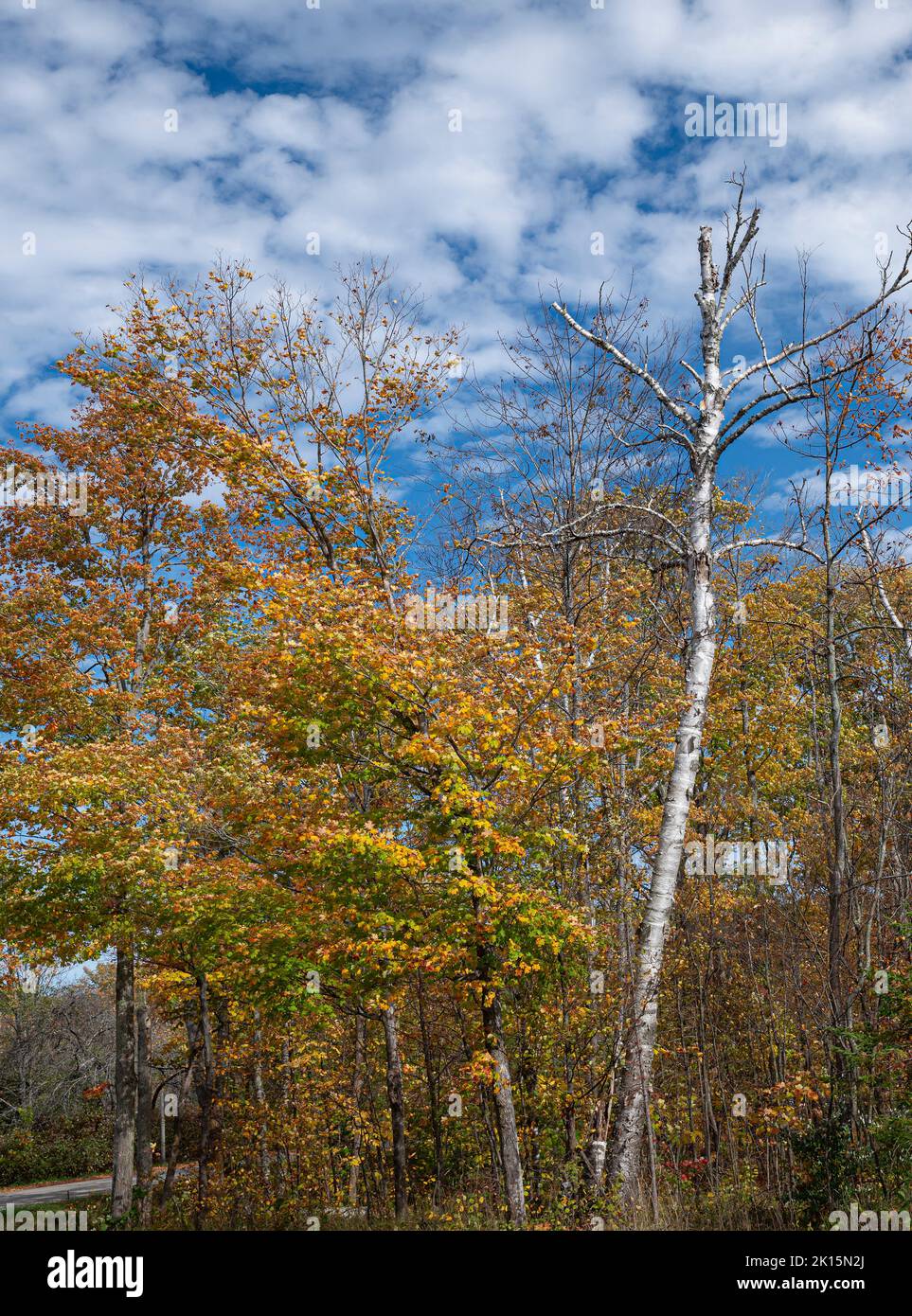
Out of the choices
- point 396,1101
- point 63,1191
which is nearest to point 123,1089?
point 396,1101

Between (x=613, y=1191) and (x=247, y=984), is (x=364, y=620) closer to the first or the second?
(x=247, y=984)

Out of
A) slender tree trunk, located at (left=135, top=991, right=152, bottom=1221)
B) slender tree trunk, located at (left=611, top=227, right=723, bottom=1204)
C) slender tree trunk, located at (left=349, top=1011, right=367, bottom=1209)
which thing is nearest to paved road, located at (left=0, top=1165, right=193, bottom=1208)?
slender tree trunk, located at (left=135, top=991, right=152, bottom=1221)

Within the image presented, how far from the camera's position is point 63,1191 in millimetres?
29875

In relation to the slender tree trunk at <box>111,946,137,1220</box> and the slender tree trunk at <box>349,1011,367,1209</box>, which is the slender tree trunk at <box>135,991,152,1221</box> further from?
the slender tree trunk at <box>349,1011,367,1209</box>

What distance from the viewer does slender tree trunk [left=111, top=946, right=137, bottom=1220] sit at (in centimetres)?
1584

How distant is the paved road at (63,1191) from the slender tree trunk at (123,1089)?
11.2 meters

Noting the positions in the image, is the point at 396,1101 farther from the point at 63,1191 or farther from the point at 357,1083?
the point at 63,1191

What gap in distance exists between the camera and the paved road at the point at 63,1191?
27.2 meters

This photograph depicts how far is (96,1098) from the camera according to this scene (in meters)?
37.1

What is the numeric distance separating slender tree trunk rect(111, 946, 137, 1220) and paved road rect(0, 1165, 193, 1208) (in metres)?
11.2

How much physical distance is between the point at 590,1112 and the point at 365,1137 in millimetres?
5880

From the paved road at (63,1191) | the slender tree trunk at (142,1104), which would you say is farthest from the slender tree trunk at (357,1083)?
the paved road at (63,1191)

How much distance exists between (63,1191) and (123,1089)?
17.9 metres
